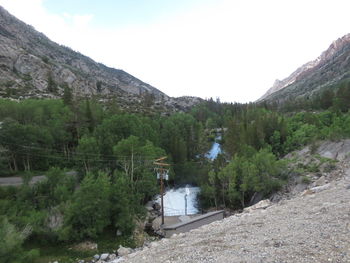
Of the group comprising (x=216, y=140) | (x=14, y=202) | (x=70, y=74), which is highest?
(x=70, y=74)

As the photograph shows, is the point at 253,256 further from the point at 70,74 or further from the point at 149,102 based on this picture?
the point at 70,74

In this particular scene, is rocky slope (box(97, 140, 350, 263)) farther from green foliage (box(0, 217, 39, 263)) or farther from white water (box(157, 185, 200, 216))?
white water (box(157, 185, 200, 216))

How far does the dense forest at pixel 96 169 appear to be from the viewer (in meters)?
18.8

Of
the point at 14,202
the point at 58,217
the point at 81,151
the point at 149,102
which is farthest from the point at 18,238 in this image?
the point at 149,102

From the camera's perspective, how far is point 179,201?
111 feet

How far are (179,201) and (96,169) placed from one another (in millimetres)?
13163

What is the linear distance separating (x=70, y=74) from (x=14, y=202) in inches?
3364

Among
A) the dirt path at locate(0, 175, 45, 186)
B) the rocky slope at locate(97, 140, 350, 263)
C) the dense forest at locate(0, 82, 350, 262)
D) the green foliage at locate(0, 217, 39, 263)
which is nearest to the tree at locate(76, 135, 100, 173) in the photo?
the dense forest at locate(0, 82, 350, 262)

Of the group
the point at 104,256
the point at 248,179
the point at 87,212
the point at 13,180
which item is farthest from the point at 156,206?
the point at 13,180

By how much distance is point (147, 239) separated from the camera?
827 inches

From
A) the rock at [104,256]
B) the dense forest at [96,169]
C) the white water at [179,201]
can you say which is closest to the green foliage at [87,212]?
the dense forest at [96,169]

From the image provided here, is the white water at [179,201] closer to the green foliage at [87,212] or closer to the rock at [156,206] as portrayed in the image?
the rock at [156,206]

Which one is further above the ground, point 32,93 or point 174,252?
point 32,93

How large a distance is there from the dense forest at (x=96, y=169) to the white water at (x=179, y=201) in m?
1.71
